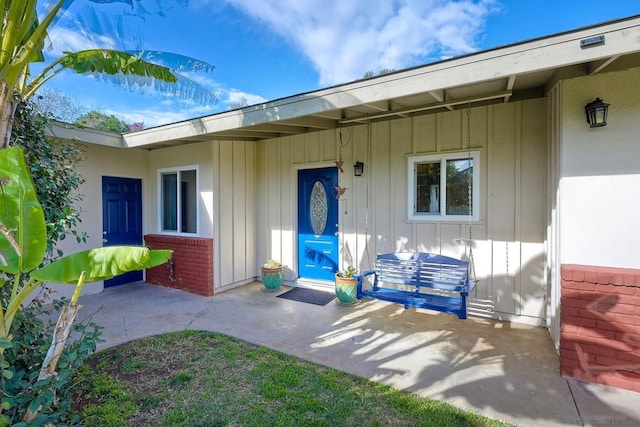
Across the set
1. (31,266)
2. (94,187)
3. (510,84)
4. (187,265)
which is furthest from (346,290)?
(94,187)

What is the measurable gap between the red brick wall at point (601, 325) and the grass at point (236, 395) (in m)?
1.26

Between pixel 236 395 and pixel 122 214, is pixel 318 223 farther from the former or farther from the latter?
pixel 122 214

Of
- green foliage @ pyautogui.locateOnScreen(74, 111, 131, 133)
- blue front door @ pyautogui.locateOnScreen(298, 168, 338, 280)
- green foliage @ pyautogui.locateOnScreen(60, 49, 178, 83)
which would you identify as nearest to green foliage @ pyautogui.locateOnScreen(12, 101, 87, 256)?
green foliage @ pyautogui.locateOnScreen(60, 49, 178, 83)

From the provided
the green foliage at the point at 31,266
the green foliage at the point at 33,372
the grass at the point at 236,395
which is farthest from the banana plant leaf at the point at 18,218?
the grass at the point at 236,395

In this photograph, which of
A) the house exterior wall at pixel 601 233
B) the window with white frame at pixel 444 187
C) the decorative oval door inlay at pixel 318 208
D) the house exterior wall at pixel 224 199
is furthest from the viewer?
the decorative oval door inlay at pixel 318 208

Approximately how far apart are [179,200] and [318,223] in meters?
2.84

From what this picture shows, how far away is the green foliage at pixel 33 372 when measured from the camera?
6.14 ft

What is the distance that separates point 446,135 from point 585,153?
1934 millimetres

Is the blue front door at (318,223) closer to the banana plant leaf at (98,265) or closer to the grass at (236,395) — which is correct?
the grass at (236,395)

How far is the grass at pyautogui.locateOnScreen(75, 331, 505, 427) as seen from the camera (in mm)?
2375

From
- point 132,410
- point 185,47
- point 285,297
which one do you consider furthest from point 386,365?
point 185,47

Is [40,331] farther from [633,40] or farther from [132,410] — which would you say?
[633,40]

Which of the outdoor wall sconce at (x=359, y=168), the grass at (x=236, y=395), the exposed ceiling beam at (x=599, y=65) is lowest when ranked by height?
the grass at (x=236, y=395)

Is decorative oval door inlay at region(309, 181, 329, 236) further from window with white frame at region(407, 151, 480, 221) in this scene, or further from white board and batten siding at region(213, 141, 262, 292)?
window with white frame at region(407, 151, 480, 221)
